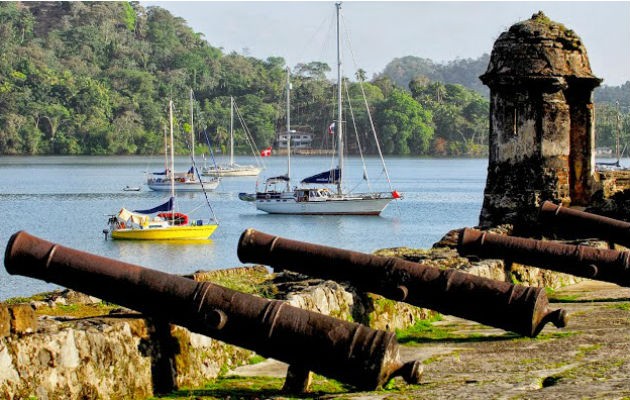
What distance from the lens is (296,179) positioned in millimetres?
88438

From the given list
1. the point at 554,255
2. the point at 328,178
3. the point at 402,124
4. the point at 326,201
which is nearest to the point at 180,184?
the point at 328,178

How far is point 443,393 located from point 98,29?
165 m

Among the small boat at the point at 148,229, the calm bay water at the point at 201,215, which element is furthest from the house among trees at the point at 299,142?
the small boat at the point at 148,229

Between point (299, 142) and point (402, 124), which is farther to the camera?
point (299, 142)

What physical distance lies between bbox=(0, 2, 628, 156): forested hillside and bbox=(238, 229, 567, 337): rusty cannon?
3832 inches

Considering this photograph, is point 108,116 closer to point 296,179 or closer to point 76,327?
point 296,179

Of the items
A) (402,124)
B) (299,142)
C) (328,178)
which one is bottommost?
(299,142)

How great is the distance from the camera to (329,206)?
188ft

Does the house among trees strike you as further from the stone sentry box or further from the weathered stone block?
the weathered stone block

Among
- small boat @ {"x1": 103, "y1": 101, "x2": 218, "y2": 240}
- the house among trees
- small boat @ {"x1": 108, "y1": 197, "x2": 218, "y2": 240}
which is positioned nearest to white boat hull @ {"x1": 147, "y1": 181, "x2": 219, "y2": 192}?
small boat @ {"x1": 103, "y1": 101, "x2": 218, "y2": 240}

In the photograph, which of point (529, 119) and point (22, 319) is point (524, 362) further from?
point (529, 119)

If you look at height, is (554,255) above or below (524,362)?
above

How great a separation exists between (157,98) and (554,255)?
127017 millimetres

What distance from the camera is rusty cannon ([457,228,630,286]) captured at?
1008 centimetres
